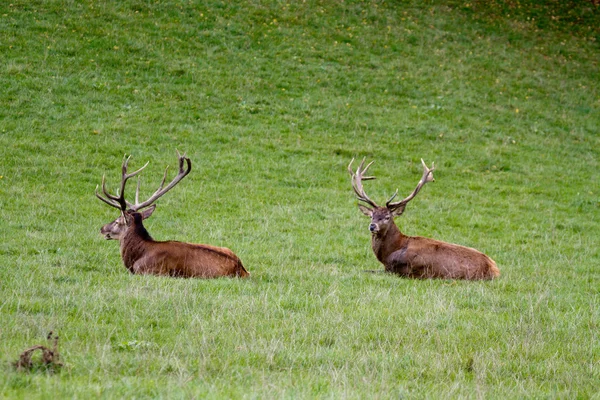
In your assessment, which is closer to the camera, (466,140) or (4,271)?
(4,271)

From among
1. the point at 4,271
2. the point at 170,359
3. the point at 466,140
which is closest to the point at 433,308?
the point at 170,359

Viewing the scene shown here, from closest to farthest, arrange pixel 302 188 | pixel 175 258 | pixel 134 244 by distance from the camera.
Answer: pixel 175 258
pixel 134 244
pixel 302 188

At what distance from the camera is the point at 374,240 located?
11.9m

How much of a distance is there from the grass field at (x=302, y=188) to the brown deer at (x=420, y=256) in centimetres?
47

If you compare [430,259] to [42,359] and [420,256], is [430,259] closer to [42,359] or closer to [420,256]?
[420,256]

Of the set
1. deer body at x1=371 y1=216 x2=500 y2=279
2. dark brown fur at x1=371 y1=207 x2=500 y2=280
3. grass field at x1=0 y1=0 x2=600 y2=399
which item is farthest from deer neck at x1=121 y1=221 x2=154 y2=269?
deer body at x1=371 y1=216 x2=500 y2=279

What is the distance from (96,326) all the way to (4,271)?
311 centimetres

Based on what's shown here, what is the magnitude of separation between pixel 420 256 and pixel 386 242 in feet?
2.48

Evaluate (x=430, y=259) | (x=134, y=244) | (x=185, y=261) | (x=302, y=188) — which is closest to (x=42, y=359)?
(x=185, y=261)

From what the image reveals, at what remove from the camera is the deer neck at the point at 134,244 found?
1048 centimetres

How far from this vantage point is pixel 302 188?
17.4 metres

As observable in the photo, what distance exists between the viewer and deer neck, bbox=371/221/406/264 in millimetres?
11727

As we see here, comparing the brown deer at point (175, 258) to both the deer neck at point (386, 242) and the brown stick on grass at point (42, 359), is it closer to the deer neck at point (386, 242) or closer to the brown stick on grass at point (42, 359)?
the deer neck at point (386, 242)

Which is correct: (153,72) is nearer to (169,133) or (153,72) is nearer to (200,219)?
(169,133)
